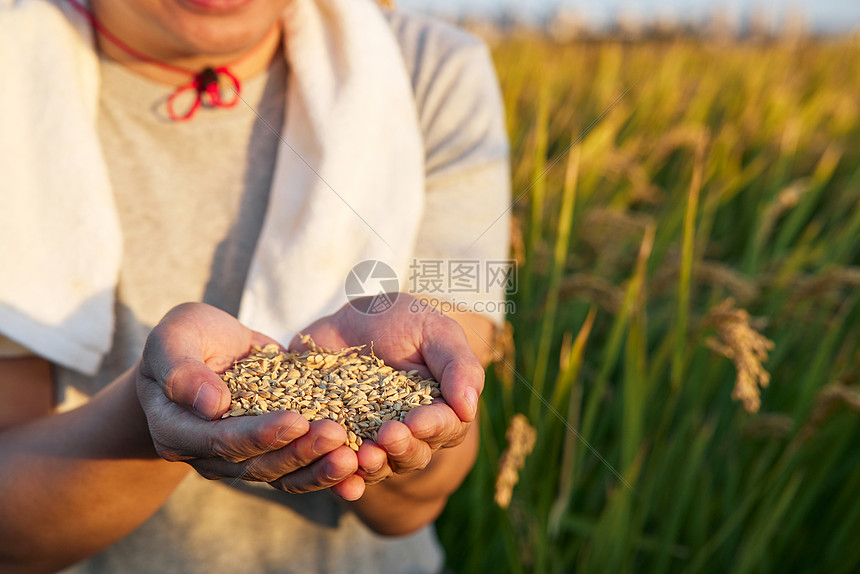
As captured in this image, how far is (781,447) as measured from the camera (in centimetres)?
126

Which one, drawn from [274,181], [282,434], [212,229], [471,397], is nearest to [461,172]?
[274,181]

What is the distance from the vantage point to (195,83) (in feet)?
3.50

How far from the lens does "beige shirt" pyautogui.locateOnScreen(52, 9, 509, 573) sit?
1050 mm

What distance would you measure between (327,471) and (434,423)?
11 cm

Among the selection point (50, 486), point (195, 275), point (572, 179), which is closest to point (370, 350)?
point (195, 275)

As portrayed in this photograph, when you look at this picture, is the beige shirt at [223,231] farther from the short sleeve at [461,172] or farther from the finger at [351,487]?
the finger at [351,487]

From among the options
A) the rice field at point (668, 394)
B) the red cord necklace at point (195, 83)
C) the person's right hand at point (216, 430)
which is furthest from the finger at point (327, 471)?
the red cord necklace at point (195, 83)

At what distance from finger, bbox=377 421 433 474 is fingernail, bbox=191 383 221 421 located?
0.51 ft

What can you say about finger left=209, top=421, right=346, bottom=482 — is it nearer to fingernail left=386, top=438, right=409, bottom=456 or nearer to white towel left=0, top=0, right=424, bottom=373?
fingernail left=386, top=438, right=409, bottom=456
